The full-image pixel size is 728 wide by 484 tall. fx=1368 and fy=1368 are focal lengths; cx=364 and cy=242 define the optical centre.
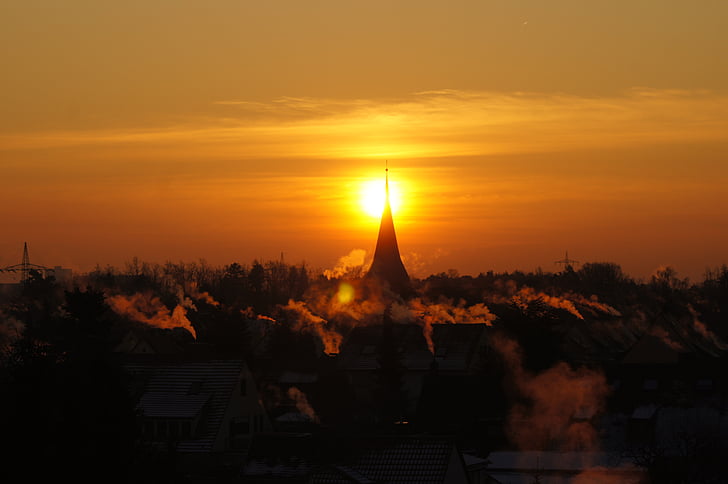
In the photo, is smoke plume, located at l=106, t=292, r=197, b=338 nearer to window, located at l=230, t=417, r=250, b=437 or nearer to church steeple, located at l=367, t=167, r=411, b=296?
church steeple, located at l=367, t=167, r=411, b=296

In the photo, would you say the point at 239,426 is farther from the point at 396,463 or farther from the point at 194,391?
the point at 396,463

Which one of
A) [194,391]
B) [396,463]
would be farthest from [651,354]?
[396,463]

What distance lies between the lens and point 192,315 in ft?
467

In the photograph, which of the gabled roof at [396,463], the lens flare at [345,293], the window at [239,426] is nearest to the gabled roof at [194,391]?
the window at [239,426]

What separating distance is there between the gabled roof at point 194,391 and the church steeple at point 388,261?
298 ft

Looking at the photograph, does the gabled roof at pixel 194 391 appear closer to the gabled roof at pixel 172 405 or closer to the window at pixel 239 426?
the gabled roof at pixel 172 405

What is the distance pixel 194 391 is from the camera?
56062 millimetres

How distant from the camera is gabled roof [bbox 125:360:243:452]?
54.1 meters

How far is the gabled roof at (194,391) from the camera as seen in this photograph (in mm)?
54125

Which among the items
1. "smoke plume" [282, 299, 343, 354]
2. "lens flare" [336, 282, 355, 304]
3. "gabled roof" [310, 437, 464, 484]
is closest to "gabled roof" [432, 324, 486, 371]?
"smoke plume" [282, 299, 343, 354]

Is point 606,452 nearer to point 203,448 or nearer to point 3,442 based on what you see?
point 203,448

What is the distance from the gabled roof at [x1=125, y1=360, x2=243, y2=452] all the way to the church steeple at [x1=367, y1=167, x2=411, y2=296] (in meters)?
90.9

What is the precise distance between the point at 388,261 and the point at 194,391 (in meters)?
96.5

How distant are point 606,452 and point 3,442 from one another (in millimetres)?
34981
